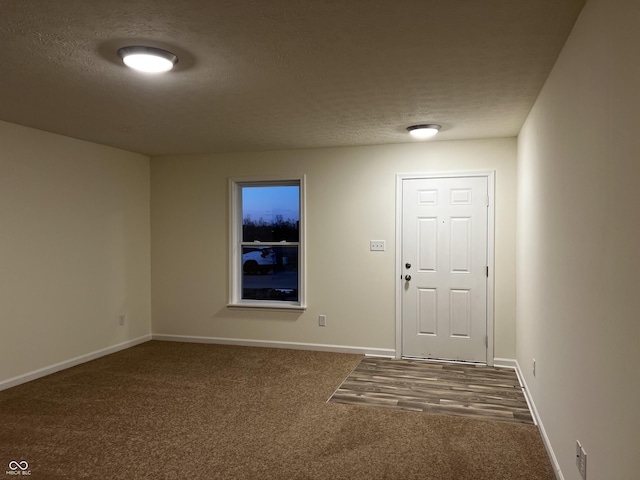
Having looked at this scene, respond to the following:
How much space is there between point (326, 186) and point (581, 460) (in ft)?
12.6

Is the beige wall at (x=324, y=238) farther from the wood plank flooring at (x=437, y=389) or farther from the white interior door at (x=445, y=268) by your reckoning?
the wood plank flooring at (x=437, y=389)

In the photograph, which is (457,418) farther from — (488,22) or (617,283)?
(488,22)

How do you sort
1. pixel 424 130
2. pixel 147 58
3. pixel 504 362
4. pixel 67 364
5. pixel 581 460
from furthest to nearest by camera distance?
pixel 504 362 < pixel 67 364 < pixel 424 130 < pixel 147 58 < pixel 581 460

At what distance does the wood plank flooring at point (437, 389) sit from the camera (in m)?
3.66

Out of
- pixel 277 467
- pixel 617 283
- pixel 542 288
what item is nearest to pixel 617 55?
pixel 617 283

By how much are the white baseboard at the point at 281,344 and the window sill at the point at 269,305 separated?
41 cm

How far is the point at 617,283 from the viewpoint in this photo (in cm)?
158

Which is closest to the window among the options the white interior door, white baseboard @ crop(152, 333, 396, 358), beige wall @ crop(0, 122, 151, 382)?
white baseboard @ crop(152, 333, 396, 358)

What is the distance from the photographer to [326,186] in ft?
17.7

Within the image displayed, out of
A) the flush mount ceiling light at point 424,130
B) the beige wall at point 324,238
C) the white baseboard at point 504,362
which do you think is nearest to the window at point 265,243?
the beige wall at point 324,238

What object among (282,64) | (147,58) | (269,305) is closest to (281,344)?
(269,305)

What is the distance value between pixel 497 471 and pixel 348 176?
340 cm

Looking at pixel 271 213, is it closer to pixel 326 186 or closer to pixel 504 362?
pixel 326 186

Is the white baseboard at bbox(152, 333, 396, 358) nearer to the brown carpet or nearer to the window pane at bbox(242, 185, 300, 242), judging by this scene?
the brown carpet
